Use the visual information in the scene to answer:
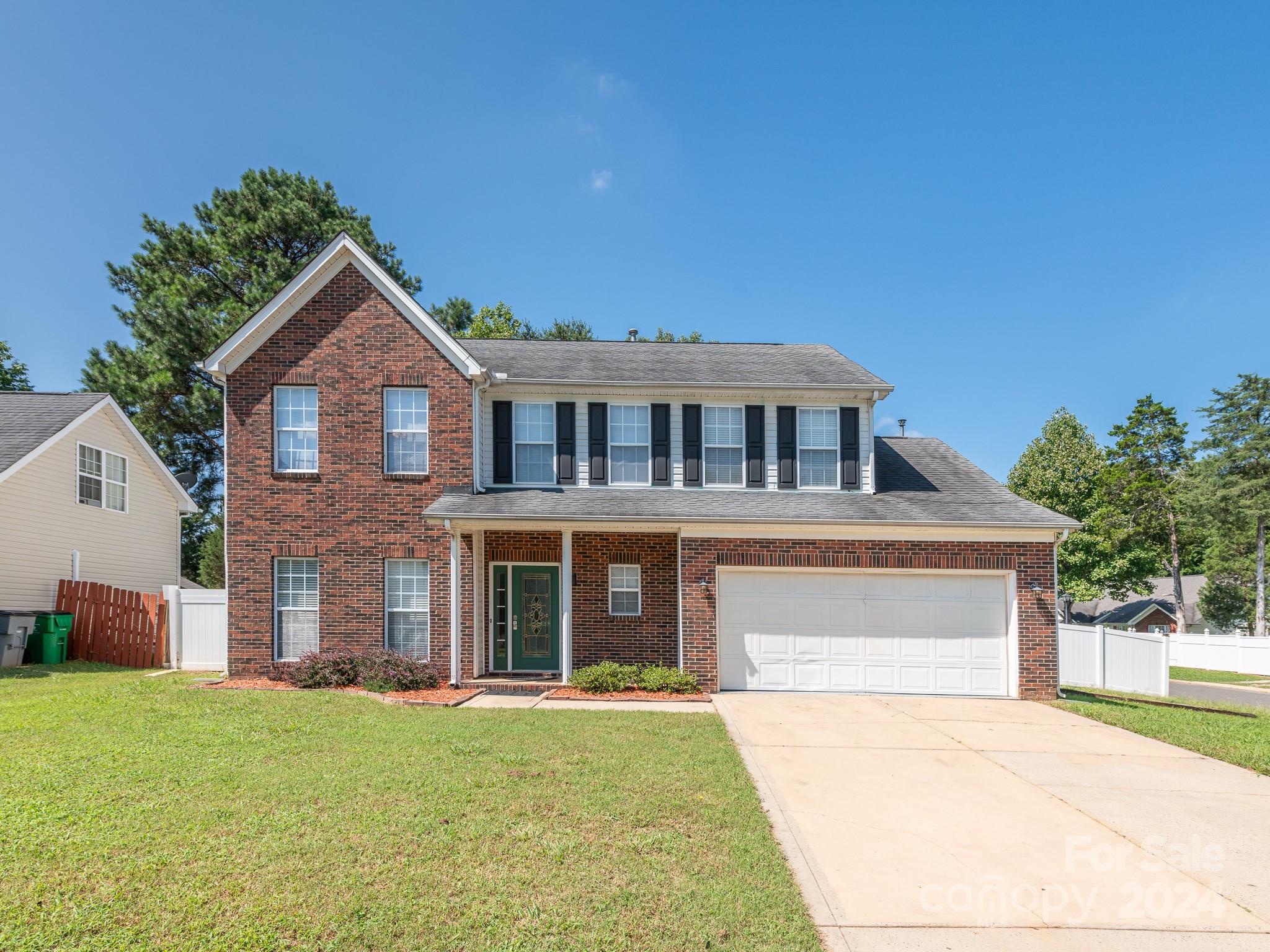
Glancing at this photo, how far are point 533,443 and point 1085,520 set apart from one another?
33602mm

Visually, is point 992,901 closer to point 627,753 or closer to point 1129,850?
point 1129,850

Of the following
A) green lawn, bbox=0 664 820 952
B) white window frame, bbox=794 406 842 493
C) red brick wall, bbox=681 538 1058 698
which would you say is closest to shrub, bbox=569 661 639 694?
red brick wall, bbox=681 538 1058 698

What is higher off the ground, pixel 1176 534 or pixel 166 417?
pixel 166 417

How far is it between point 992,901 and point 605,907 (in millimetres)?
2606

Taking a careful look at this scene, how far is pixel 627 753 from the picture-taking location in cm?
789

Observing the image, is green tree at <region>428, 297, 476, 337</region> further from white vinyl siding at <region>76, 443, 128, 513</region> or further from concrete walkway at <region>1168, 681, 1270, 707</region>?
concrete walkway at <region>1168, 681, 1270, 707</region>

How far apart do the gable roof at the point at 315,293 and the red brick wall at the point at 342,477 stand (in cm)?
13

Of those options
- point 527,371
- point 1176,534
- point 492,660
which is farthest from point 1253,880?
point 1176,534

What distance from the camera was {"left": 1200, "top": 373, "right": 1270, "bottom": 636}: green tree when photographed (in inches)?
1432

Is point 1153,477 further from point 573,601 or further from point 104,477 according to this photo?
point 104,477

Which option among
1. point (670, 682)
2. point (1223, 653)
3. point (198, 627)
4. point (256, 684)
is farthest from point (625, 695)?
point (1223, 653)

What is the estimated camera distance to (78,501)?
1703cm

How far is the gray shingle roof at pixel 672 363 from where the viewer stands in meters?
14.1

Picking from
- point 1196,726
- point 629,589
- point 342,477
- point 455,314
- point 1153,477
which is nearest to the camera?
point 1196,726
